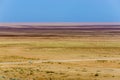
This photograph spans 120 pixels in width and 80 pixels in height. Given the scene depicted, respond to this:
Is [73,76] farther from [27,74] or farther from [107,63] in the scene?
[107,63]

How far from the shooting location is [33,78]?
36094 mm

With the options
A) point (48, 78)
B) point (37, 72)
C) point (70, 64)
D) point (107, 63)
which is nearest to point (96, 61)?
point (107, 63)

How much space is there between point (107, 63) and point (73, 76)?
56.2 feet

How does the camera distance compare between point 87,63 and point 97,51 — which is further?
point 97,51

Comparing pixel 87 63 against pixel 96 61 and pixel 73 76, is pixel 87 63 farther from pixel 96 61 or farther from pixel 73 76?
pixel 73 76

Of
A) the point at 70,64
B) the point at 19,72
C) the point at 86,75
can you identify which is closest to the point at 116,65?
the point at 70,64

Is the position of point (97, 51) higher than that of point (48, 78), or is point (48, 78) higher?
point (97, 51)

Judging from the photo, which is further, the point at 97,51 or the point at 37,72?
the point at 97,51

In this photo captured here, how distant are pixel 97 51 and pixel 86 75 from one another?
120 feet

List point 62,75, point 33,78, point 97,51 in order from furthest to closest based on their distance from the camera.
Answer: point 97,51 < point 62,75 < point 33,78

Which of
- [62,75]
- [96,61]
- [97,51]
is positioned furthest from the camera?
[97,51]

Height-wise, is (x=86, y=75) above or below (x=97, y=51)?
below

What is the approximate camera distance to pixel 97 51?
75188 mm

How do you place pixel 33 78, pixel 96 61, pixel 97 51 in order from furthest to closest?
1. pixel 97 51
2. pixel 96 61
3. pixel 33 78
